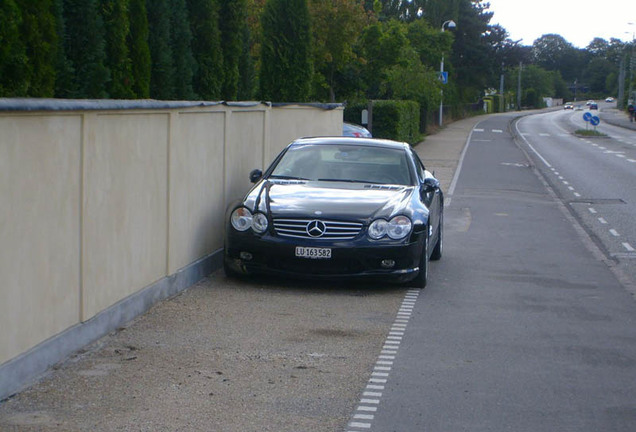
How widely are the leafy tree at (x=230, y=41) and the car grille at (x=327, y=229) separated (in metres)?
4.57

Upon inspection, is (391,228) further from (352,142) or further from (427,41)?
(427,41)

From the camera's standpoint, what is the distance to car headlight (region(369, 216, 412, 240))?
901cm

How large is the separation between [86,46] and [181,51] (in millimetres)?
2747

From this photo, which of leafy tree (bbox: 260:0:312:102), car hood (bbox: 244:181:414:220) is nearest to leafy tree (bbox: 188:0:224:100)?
car hood (bbox: 244:181:414:220)

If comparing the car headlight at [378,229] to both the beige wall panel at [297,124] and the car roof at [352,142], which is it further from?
the beige wall panel at [297,124]

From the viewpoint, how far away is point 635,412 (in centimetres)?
548

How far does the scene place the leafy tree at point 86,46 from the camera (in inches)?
337

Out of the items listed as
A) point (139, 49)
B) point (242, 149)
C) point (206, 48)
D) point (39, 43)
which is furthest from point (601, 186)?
point (39, 43)

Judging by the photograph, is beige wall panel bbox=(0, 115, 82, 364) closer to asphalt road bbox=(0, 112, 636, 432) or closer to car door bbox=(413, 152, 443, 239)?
asphalt road bbox=(0, 112, 636, 432)

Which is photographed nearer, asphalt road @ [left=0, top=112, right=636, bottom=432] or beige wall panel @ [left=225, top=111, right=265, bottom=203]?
asphalt road @ [left=0, top=112, right=636, bottom=432]

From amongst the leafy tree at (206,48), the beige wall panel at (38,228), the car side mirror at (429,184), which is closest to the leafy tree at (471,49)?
the leafy tree at (206,48)

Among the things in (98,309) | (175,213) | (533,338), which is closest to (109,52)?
(175,213)

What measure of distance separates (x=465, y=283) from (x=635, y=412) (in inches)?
175

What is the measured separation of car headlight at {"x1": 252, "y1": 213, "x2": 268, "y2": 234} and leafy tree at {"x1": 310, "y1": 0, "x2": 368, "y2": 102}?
28.1 meters
